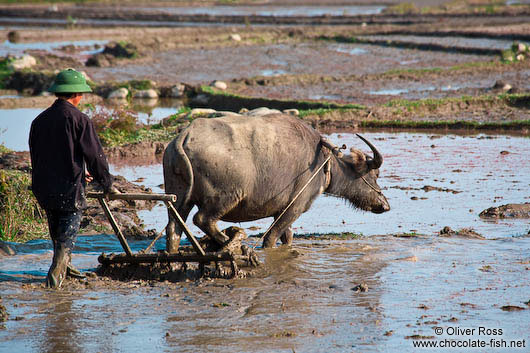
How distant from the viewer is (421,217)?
301 inches

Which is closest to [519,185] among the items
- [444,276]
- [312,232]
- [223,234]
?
[312,232]

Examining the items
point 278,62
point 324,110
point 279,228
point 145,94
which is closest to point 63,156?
point 279,228

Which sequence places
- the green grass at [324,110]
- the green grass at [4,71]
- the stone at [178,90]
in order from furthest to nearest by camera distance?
the green grass at [4,71] < the stone at [178,90] < the green grass at [324,110]

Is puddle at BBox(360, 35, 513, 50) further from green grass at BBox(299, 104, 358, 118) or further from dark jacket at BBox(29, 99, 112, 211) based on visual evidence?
dark jacket at BBox(29, 99, 112, 211)

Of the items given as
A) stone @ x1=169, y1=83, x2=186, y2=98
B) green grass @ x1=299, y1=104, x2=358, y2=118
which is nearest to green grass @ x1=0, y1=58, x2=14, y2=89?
stone @ x1=169, y1=83, x2=186, y2=98

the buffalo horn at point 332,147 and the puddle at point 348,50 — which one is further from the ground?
the buffalo horn at point 332,147

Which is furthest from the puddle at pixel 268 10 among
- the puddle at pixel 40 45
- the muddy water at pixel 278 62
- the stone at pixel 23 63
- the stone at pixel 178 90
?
the stone at pixel 178 90

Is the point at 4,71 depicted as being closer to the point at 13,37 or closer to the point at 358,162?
the point at 13,37

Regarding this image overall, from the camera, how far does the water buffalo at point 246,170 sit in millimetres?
5504

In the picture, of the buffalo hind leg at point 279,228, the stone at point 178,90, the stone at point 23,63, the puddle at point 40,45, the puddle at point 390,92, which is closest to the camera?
the buffalo hind leg at point 279,228

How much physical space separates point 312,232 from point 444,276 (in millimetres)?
1947

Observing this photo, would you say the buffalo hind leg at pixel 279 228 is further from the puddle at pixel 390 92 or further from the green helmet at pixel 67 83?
the puddle at pixel 390 92

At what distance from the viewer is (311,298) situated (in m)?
4.95

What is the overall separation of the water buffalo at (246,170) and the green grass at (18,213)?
5.84 feet
